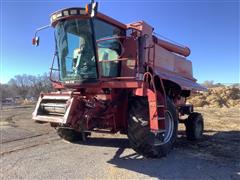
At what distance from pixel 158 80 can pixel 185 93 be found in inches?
108

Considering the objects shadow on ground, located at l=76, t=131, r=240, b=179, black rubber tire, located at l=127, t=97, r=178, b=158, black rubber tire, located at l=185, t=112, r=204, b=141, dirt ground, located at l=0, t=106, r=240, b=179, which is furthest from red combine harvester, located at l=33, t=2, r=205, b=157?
black rubber tire, located at l=185, t=112, r=204, b=141

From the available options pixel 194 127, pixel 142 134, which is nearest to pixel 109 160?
pixel 142 134

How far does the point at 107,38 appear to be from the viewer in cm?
696

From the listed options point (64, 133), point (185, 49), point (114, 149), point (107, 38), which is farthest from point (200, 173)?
point (185, 49)

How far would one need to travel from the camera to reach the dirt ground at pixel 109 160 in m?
5.35

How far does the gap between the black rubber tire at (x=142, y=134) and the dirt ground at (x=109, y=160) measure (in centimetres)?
19

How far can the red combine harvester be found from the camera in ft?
20.4

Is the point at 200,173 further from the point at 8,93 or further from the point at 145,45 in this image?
the point at 8,93

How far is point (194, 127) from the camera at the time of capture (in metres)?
8.66

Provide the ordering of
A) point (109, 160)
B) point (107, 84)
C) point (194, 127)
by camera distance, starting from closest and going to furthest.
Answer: point (109, 160)
point (107, 84)
point (194, 127)

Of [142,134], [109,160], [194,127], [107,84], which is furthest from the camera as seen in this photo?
[194,127]

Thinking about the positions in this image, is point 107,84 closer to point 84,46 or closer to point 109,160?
point 84,46

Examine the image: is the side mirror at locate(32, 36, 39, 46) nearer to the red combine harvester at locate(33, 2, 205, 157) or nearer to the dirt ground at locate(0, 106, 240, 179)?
the red combine harvester at locate(33, 2, 205, 157)

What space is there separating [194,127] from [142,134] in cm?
306
